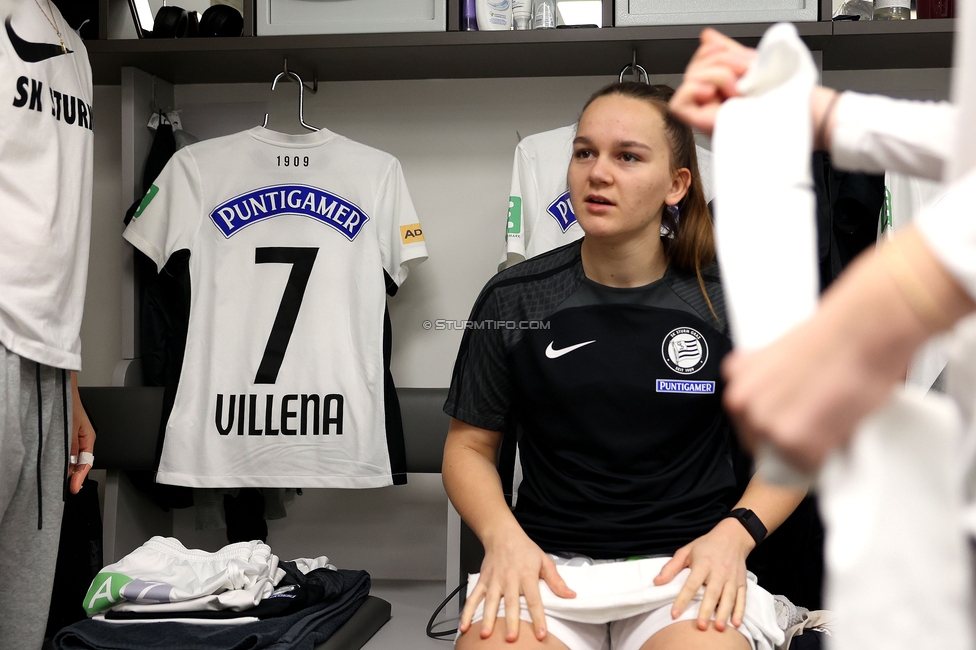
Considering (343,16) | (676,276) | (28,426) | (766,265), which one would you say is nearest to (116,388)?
(28,426)

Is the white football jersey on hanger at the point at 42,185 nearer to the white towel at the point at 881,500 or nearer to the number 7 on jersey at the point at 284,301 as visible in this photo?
the number 7 on jersey at the point at 284,301

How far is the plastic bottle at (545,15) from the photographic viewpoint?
1.99 meters

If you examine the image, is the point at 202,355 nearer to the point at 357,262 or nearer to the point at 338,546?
the point at 357,262

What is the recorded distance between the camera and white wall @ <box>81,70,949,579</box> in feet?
7.61

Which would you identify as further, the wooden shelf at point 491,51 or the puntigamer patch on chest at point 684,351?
the wooden shelf at point 491,51

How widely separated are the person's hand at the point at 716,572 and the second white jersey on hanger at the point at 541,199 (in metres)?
1.01

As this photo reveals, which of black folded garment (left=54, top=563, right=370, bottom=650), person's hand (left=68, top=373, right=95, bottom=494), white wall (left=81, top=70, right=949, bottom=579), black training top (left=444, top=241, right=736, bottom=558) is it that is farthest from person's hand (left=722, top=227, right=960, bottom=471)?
white wall (left=81, top=70, right=949, bottom=579)

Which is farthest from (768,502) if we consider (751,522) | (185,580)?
(185,580)

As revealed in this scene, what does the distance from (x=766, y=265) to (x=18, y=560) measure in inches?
57.5

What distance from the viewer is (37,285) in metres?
1.45

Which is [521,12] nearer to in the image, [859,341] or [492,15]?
[492,15]

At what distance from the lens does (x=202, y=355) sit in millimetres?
2029

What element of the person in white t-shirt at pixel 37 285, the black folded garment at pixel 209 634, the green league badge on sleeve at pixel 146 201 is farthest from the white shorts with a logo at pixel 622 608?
the green league badge on sleeve at pixel 146 201

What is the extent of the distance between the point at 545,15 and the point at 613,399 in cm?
113
